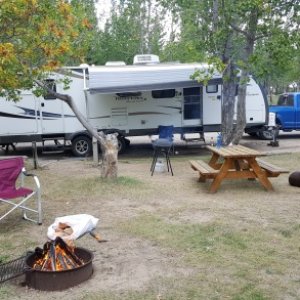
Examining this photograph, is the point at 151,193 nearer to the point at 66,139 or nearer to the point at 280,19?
the point at 280,19

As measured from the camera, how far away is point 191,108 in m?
14.1

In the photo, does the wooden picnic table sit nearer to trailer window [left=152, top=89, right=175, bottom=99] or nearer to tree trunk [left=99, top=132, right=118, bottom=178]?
tree trunk [left=99, top=132, right=118, bottom=178]

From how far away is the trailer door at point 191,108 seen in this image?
14.0 meters

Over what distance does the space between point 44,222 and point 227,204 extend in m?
2.57

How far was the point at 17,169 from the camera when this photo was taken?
609 cm

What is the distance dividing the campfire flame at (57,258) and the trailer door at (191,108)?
32.8 feet

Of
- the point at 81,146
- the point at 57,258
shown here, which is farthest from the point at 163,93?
the point at 57,258

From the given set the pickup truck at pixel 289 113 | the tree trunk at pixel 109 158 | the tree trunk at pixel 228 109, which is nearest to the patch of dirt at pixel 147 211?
the tree trunk at pixel 109 158

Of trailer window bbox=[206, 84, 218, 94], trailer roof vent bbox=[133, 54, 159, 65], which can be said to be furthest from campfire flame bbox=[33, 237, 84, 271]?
trailer roof vent bbox=[133, 54, 159, 65]

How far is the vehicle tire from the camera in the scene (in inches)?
539

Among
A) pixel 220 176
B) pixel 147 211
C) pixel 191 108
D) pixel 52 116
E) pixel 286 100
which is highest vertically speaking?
pixel 286 100

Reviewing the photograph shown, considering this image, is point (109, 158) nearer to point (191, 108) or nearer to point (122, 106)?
point (122, 106)

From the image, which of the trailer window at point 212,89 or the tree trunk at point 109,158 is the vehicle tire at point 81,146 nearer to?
the trailer window at point 212,89

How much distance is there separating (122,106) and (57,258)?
987cm
